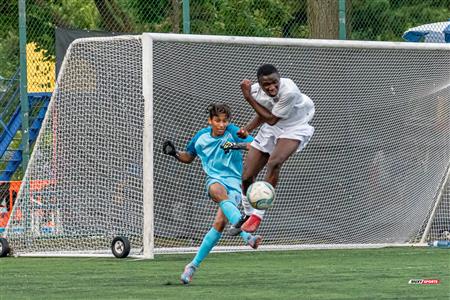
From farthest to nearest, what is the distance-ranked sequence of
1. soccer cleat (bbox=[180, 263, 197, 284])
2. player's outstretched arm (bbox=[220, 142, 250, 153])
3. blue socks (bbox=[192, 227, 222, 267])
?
1. player's outstretched arm (bbox=[220, 142, 250, 153])
2. blue socks (bbox=[192, 227, 222, 267])
3. soccer cleat (bbox=[180, 263, 197, 284])

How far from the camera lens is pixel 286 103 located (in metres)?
11.5

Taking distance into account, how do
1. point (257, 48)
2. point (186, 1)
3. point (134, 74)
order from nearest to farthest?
point (134, 74) → point (257, 48) → point (186, 1)

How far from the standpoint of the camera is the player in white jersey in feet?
36.7

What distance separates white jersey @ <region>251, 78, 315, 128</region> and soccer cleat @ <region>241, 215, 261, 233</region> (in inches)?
51.0

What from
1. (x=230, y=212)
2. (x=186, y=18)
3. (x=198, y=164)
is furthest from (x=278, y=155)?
(x=186, y=18)

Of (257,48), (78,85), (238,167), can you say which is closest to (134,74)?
(78,85)

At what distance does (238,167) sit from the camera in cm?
1180

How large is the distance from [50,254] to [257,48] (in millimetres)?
3256

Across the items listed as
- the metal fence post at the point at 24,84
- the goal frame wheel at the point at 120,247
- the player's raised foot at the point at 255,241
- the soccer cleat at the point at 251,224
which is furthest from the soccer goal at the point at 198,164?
the player's raised foot at the point at 255,241

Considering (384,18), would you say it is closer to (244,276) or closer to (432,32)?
(432,32)

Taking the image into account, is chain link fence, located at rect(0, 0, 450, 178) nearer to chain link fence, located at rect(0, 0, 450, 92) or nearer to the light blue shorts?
chain link fence, located at rect(0, 0, 450, 92)

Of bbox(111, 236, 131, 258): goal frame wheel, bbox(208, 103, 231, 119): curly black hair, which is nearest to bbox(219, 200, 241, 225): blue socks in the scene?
bbox(208, 103, 231, 119): curly black hair

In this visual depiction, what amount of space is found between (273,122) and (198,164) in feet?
12.2

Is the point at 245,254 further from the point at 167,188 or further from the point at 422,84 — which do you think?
the point at 422,84
